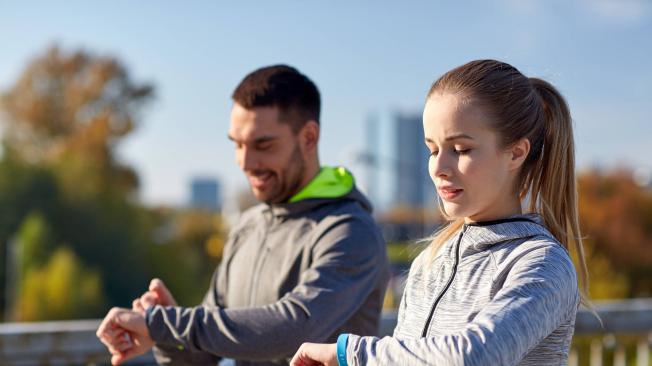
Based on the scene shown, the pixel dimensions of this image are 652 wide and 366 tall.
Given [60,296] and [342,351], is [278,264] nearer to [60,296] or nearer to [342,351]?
[342,351]

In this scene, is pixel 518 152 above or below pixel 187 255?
above

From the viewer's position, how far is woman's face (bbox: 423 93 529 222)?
4.88 feet

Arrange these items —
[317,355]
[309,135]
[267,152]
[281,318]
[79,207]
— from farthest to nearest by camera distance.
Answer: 1. [79,207]
2. [309,135]
3. [267,152]
4. [281,318]
5. [317,355]

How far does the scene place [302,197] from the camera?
248 cm

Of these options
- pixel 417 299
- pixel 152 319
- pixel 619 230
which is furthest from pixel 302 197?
pixel 619 230

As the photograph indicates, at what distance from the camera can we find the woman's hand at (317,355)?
1393mm

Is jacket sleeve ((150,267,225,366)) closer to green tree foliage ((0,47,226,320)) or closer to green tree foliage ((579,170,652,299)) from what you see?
green tree foliage ((0,47,226,320))

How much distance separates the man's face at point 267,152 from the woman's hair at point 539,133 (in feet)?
2.96

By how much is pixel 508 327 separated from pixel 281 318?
872 millimetres

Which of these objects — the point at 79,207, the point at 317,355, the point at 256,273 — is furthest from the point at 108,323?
the point at 79,207

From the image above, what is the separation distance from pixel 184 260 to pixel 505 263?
19.2 m

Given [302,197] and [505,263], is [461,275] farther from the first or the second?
[302,197]

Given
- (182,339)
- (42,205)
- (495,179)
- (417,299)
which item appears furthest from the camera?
(42,205)

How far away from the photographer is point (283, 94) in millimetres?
2477
